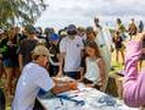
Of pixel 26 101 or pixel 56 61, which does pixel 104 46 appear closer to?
pixel 56 61

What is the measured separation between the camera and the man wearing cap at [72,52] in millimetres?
9250

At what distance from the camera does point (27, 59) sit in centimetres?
938

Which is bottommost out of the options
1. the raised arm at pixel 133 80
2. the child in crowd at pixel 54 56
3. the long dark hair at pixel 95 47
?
the child in crowd at pixel 54 56

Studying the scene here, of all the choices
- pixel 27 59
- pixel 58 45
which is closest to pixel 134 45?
pixel 27 59

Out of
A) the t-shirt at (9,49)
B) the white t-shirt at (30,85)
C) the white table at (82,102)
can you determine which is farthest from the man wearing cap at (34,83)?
the t-shirt at (9,49)

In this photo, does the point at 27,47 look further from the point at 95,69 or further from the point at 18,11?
the point at 18,11

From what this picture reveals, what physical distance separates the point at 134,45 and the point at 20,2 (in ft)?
50.9

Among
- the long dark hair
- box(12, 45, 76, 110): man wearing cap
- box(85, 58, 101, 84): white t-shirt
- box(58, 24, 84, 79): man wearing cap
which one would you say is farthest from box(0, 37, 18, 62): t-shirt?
box(12, 45, 76, 110): man wearing cap

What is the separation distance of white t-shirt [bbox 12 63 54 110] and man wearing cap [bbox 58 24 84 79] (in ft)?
9.75

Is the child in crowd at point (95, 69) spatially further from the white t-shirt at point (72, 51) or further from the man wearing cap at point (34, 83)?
the man wearing cap at point (34, 83)

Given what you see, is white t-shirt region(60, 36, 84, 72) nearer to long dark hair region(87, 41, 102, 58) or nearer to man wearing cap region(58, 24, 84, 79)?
man wearing cap region(58, 24, 84, 79)

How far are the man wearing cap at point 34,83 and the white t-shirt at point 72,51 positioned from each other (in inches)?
113

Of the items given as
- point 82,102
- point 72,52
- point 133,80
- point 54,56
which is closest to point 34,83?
point 82,102

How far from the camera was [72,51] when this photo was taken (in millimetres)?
9367
